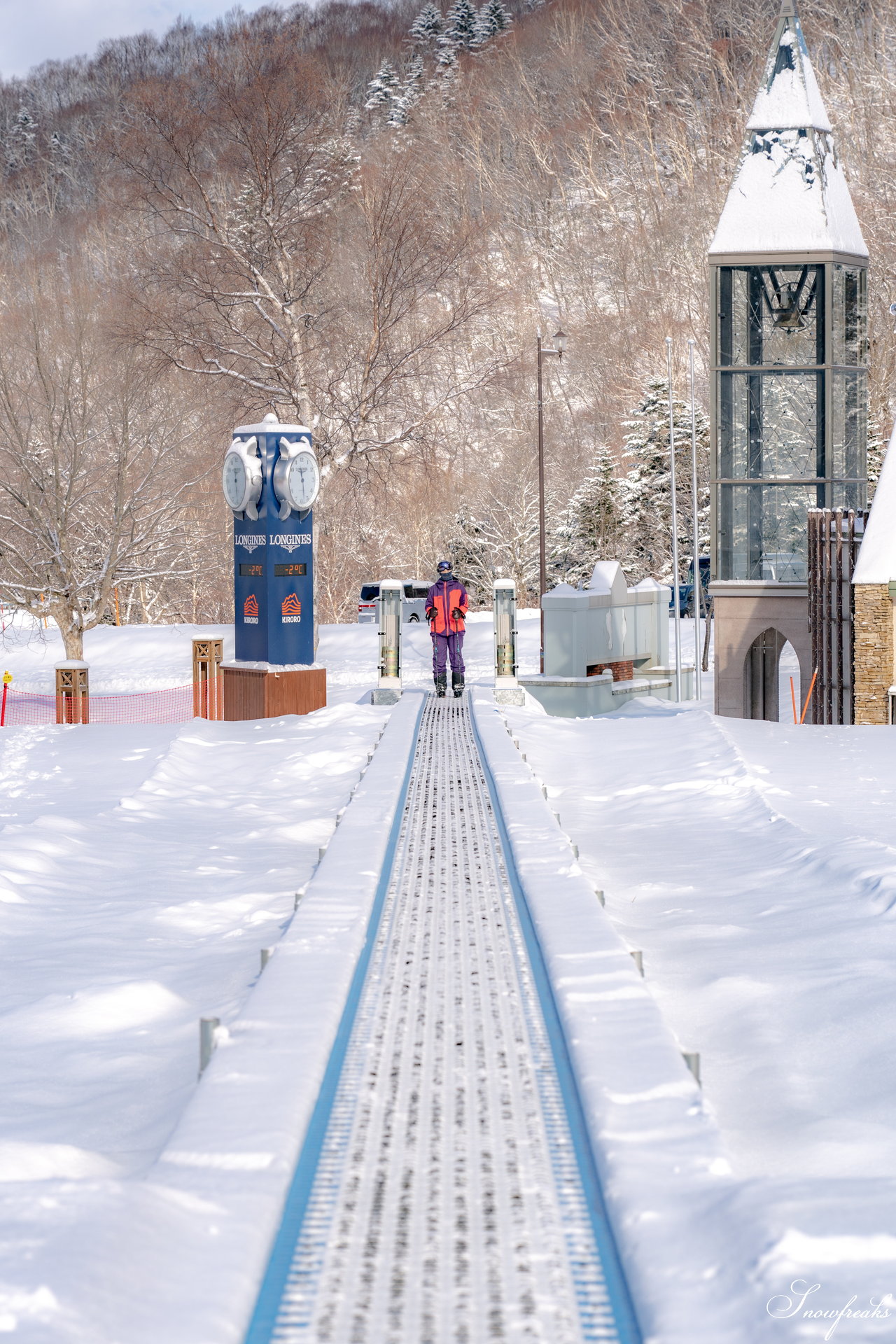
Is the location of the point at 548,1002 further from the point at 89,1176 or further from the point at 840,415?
the point at 840,415

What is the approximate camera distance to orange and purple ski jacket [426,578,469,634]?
17203 mm

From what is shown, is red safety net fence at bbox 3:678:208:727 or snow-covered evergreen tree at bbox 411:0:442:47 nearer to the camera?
red safety net fence at bbox 3:678:208:727

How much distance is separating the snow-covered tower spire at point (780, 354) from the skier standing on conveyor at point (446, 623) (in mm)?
6860

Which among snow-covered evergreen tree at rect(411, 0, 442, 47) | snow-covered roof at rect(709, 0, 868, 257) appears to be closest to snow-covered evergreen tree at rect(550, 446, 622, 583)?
snow-covered roof at rect(709, 0, 868, 257)

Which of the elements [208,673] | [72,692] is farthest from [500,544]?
[72,692]

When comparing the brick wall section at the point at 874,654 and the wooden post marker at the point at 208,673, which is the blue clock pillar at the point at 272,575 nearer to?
the wooden post marker at the point at 208,673

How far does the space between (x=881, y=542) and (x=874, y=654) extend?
1709 mm

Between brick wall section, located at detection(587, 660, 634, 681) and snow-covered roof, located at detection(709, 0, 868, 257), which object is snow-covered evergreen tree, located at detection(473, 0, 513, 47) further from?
brick wall section, located at detection(587, 660, 634, 681)

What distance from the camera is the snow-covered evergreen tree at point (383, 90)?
94.3 m

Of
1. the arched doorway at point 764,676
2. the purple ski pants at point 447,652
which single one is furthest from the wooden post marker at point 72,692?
the arched doorway at point 764,676

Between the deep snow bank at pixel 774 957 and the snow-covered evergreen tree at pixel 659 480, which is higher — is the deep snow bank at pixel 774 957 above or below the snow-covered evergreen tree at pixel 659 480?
below

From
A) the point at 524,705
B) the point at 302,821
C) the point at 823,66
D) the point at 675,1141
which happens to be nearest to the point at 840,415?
the point at 524,705

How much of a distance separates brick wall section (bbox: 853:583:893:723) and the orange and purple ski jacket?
19.8ft

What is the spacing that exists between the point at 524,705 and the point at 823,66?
60.9 meters
